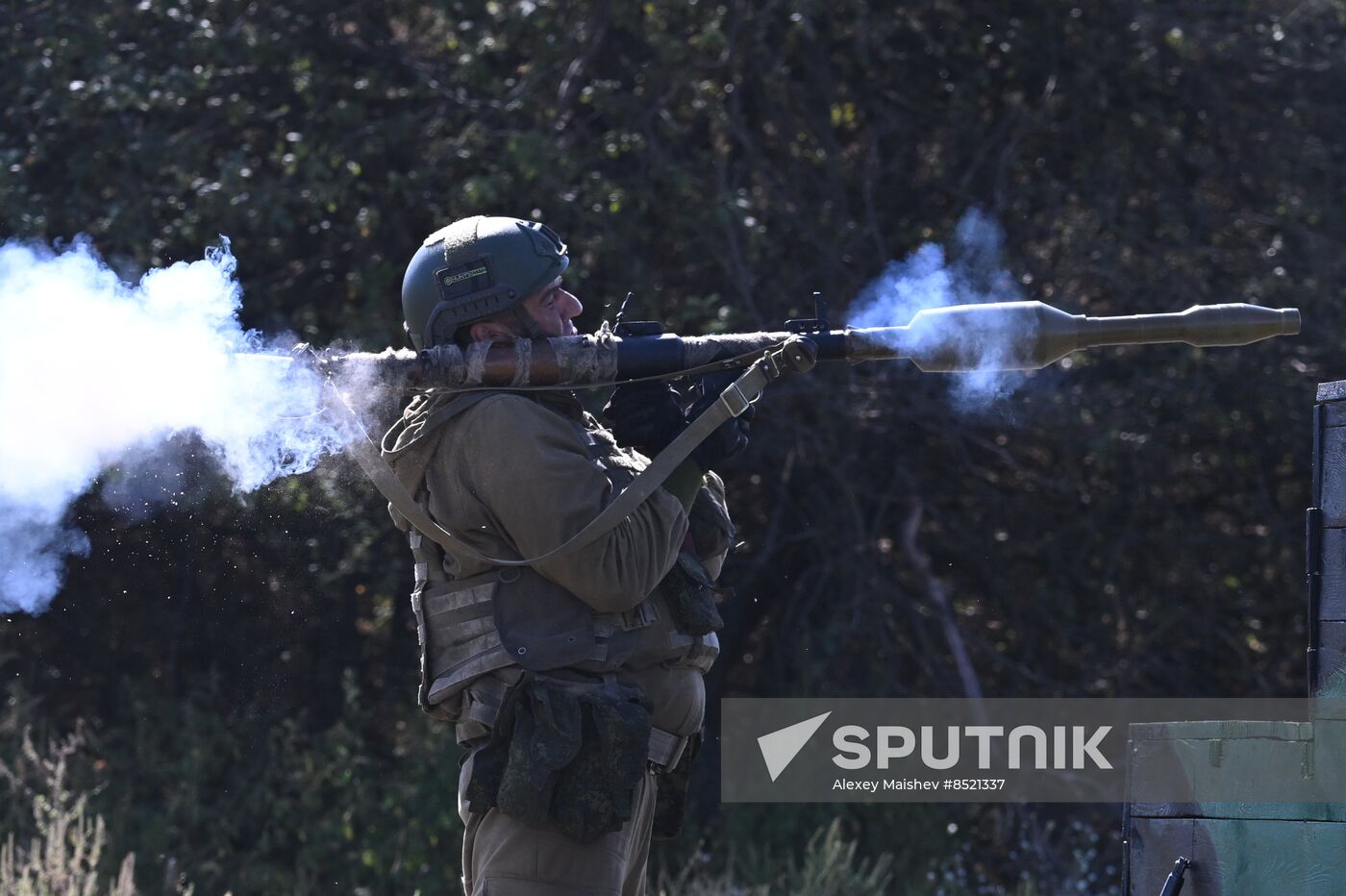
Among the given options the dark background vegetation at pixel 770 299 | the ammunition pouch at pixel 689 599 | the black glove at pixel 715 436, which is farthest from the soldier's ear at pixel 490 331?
the dark background vegetation at pixel 770 299

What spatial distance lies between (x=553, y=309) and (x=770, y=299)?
3187mm

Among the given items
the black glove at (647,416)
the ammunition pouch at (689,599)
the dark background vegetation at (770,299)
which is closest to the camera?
the ammunition pouch at (689,599)

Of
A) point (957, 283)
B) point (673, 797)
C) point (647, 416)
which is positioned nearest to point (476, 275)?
point (647, 416)

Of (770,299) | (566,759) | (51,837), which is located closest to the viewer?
(566,759)

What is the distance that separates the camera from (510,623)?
10.9ft

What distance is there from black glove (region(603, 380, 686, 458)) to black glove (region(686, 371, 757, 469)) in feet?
0.22

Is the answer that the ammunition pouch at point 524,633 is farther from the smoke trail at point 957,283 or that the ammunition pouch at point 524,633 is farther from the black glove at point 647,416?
the smoke trail at point 957,283

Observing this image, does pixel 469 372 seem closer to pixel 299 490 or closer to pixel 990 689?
pixel 299 490

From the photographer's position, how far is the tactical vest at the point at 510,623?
3.28 m

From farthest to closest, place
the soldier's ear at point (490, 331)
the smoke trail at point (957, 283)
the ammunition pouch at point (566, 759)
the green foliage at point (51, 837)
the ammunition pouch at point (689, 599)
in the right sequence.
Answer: the smoke trail at point (957, 283) → the green foliage at point (51, 837) → the soldier's ear at point (490, 331) → the ammunition pouch at point (689, 599) → the ammunition pouch at point (566, 759)

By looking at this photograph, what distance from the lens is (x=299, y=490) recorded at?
5223 mm

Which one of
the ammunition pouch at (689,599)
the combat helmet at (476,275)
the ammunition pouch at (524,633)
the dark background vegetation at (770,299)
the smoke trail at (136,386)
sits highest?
the dark background vegetation at (770,299)

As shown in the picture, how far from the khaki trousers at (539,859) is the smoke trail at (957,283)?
3335mm

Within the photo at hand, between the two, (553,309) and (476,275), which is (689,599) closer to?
(553,309)
